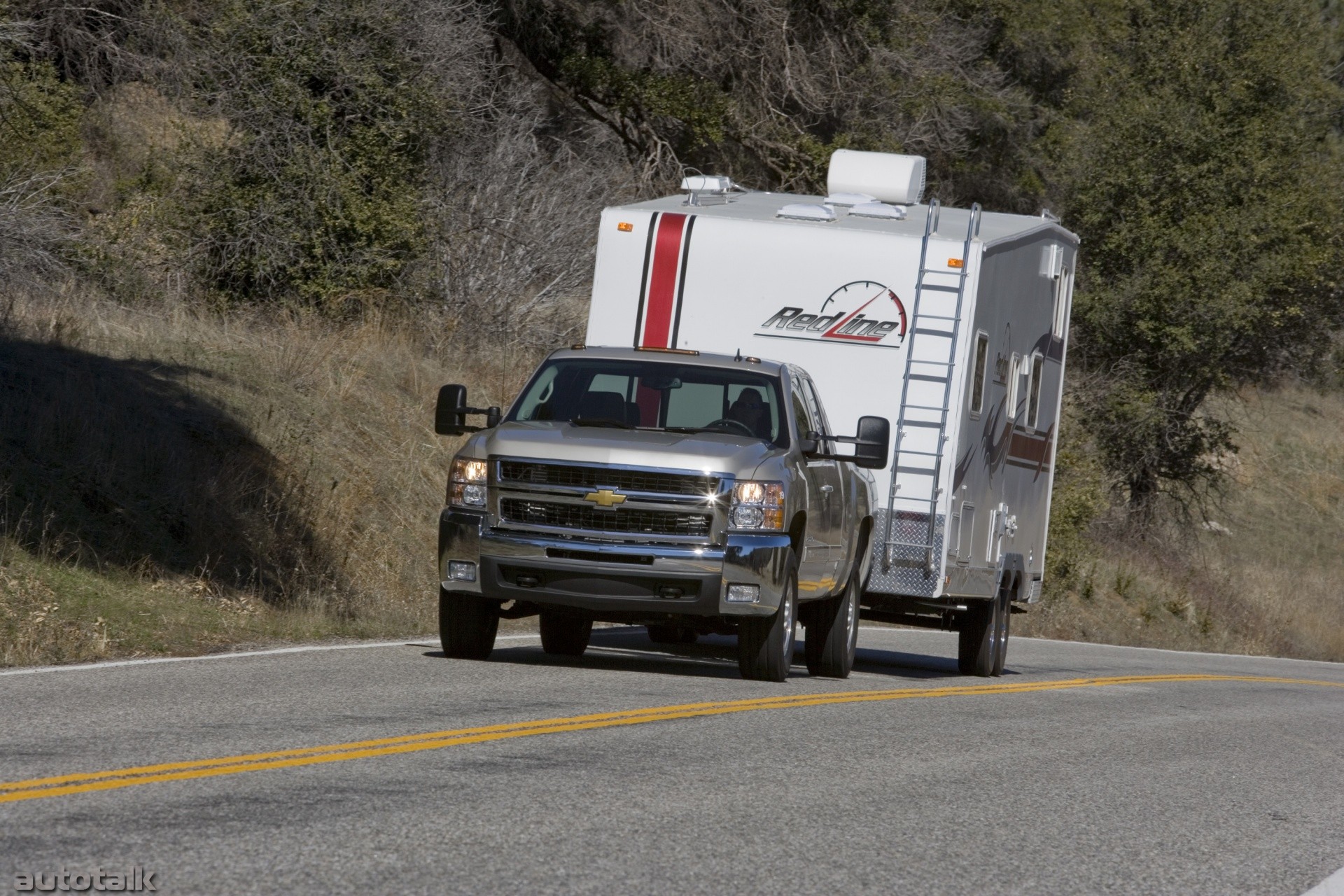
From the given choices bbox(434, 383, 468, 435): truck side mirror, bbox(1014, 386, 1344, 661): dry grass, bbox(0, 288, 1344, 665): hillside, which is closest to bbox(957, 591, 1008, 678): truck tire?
bbox(0, 288, 1344, 665): hillside

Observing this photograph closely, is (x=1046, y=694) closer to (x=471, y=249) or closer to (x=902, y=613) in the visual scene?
(x=902, y=613)

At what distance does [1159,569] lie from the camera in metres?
35.2

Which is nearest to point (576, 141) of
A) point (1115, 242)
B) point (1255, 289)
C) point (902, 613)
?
point (1115, 242)

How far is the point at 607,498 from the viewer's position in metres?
11.3

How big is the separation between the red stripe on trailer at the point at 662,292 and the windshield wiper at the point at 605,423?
2.06 metres

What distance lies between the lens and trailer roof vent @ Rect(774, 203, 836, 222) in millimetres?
14164

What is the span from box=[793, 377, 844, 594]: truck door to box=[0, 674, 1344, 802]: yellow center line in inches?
31.0

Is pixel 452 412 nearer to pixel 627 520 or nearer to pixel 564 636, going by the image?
pixel 627 520

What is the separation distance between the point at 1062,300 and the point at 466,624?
7.23 m

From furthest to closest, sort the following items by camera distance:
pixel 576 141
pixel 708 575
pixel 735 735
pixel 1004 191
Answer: pixel 1004 191 → pixel 576 141 → pixel 708 575 → pixel 735 735

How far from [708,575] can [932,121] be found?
26.9m

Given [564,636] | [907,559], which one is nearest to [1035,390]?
[907,559]

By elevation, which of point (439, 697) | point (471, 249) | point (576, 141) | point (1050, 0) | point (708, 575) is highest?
point (1050, 0)

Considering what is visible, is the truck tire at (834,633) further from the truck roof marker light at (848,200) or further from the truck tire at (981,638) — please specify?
the truck roof marker light at (848,200)
